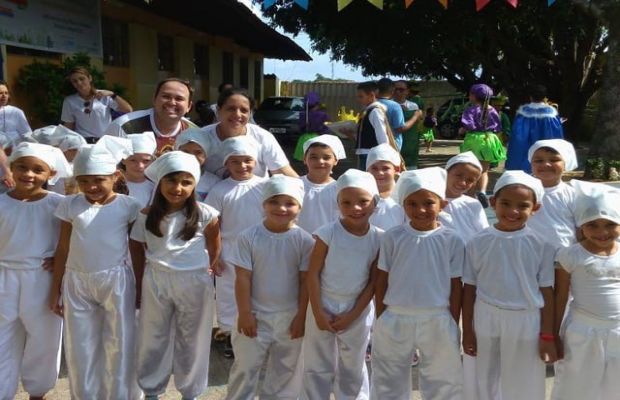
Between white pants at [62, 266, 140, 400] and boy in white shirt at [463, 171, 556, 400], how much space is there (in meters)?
1.71

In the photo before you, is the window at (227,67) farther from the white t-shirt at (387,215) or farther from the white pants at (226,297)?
the white t-shirt at (387,215)

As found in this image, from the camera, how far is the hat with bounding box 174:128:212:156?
3.62 meters

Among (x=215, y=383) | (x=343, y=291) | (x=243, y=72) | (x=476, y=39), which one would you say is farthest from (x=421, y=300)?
(x=243, y=72)

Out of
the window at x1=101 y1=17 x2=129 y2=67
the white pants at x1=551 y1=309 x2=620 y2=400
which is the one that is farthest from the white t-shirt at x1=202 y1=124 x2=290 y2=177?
the window at x1=101 y1=17 x2=129 y2=67

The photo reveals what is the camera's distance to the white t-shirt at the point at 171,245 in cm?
303

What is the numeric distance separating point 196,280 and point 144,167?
86 cm

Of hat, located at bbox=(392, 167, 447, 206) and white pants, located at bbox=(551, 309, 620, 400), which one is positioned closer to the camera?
white pants, located at bbox=(551, 309, 620, 400)

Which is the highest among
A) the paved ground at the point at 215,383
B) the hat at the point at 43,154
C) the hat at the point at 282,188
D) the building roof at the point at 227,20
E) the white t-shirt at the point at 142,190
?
the building roof at the point at 227,20

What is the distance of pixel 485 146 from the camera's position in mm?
6898

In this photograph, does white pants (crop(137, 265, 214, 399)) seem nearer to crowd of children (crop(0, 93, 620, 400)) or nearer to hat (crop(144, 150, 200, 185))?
crowd of children (crop(0, 93, 620, 400))

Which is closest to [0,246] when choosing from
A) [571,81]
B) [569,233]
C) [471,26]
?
[569,233]

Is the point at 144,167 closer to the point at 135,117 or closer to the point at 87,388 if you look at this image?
the point at 135,117

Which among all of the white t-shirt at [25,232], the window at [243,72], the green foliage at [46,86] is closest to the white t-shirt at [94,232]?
the white t-shirt at [25,232]

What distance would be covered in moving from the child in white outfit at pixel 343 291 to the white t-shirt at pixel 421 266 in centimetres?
13
